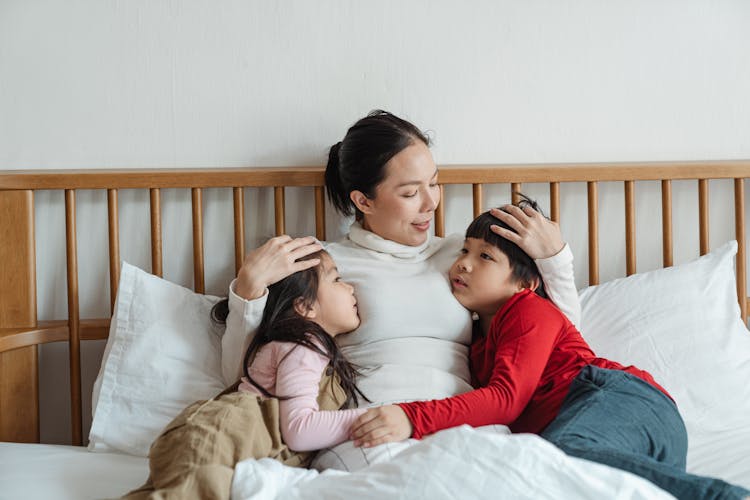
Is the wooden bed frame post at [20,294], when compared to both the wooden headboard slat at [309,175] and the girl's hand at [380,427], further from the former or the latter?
the girl's hand at [380,427]

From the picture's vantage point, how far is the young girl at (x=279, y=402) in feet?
3.50

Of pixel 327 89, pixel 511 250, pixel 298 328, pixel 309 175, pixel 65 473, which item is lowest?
pixel 65 473

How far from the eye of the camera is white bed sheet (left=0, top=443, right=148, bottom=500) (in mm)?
1173

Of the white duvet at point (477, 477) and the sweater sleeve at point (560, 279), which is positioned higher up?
the sweater sleeve at point (560, 279)

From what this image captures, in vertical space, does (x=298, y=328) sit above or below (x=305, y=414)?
above

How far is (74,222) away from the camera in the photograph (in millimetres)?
1570

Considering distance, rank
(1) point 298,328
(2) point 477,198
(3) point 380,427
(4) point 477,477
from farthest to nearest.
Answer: (2) point 477,198 < (1) point 298,328 < (3) point 380,427 < (4) point 477,477

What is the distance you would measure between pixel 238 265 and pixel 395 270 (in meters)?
0.34

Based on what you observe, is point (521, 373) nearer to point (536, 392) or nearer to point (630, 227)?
point (536, 392)

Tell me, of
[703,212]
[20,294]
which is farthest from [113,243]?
[703,212]

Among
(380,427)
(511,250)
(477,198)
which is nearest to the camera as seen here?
(380,427)

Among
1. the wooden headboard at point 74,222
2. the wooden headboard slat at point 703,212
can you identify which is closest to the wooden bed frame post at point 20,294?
the wooden headboard at point 74,222

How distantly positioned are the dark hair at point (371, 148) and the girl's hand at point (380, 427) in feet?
1.43

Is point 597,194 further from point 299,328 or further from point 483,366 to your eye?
point 299,328
